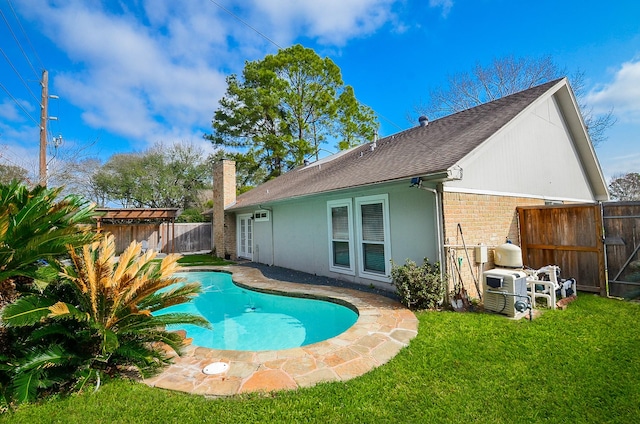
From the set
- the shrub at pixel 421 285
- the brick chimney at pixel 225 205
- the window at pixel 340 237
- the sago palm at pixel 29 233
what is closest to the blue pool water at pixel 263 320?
the shrub at pixel 421 285

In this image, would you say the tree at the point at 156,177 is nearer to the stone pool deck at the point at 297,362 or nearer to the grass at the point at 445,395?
the stone pool deck at the point at 297,362

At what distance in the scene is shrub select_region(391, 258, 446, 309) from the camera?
6570 millimetres

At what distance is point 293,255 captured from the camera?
1261cm

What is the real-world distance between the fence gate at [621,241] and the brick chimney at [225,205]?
1624 cm

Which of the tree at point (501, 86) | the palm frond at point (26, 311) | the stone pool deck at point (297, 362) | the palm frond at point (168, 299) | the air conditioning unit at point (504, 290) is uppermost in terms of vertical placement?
the tree at point (501, 86)

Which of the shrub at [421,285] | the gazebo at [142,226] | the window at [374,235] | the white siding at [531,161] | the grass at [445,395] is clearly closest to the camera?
the grass at [445,395]

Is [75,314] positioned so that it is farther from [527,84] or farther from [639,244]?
[527,84]

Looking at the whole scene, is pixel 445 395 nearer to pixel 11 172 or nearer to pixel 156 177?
pixel 11 172

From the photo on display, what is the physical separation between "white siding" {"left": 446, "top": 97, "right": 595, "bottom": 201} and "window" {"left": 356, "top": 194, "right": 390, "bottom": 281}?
210 cm

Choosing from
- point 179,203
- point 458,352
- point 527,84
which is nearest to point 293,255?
point 458,352

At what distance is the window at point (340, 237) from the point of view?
962cm

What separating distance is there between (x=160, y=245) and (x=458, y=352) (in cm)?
2296

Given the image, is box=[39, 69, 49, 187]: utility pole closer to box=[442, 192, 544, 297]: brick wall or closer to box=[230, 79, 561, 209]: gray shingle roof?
box=[230, 79, 561, 209]: gray shingle roof

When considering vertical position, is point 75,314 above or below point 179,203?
below
